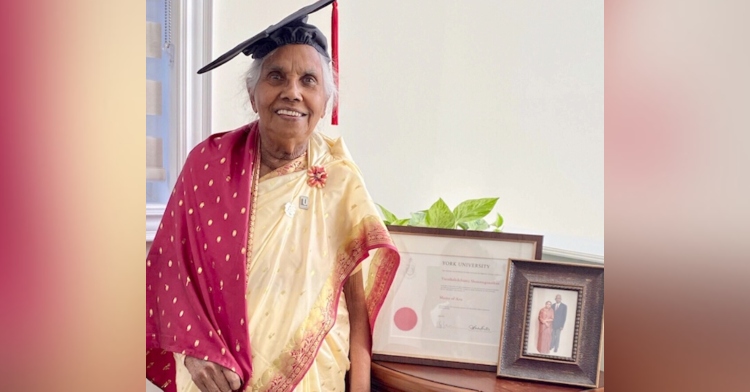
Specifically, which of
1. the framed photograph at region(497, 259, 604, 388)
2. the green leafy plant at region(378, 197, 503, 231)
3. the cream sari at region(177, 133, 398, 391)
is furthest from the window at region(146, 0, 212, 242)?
the framed photograph at region(497, 259, 604, 388)

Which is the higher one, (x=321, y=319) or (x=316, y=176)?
(x=316, y=176)

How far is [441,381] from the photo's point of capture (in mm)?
1216

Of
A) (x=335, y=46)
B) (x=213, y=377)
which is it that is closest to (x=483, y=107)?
(x=335, y=46)

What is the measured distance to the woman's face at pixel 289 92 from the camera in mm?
1089

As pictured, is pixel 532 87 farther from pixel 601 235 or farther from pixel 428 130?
pixel 601 235

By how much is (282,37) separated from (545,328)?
28.7 inches

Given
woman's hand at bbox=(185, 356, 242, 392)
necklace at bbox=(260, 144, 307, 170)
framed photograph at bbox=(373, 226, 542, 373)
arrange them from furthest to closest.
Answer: framed photograph at bbox=(373, 226, 542, 373)
necklace at bbox=(260, 144, 307, 170)
woman's hand at bbox=(185, 356, 242, 392)

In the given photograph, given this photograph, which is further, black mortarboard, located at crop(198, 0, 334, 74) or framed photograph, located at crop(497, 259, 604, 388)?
framed photograph, located at crop(497, 259, 604, 388)

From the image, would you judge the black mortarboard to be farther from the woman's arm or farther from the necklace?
the woman's arm

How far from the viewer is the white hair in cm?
112

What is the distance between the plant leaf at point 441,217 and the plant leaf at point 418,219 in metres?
0.02

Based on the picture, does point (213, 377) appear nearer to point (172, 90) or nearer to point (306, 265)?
point (306, 265)
